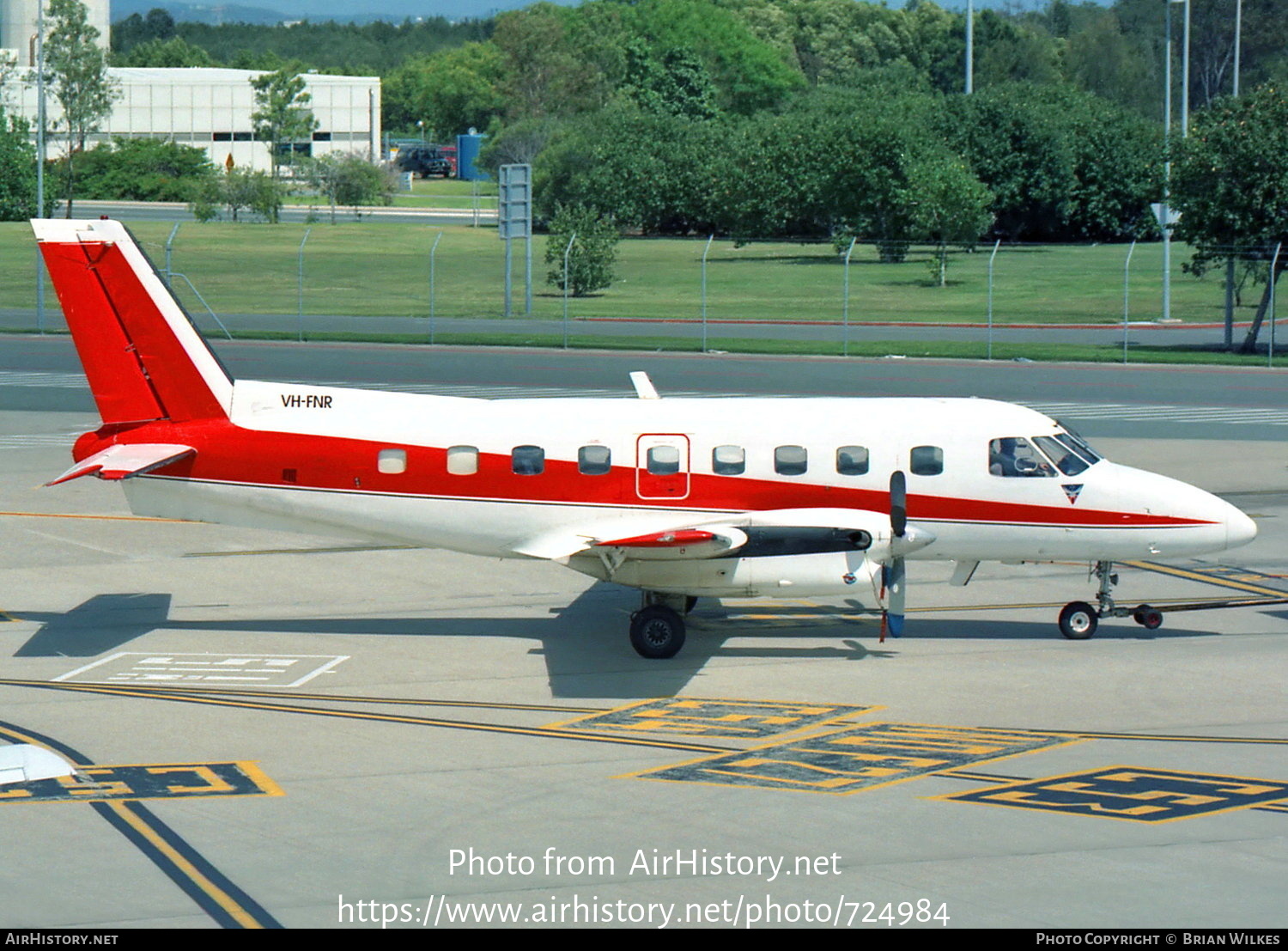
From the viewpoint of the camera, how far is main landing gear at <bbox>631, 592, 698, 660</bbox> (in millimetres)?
21281

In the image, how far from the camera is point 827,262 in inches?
3452

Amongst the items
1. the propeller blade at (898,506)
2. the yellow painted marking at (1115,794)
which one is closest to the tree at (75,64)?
the propeller blade at (898,506)

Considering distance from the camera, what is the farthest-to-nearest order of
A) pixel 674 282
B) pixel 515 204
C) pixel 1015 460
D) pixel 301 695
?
pixel 674 282, pixel 515 204, pixel 1015 460, pixel 301 695

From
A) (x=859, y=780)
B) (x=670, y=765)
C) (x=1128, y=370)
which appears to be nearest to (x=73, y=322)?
(x=670, y=765)

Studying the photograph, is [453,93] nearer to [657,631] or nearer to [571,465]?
[571,465]

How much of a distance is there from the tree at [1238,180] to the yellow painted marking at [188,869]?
4699 centimetres

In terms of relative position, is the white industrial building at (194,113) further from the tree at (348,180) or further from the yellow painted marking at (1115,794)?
the yellow painted marking at (1115,794)

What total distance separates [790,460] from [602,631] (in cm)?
379

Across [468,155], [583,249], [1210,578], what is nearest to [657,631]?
[1210,578]

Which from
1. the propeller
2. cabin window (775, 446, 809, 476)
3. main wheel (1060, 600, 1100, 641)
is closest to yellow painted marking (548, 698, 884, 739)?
the propeller

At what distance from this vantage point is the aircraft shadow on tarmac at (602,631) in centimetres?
2139

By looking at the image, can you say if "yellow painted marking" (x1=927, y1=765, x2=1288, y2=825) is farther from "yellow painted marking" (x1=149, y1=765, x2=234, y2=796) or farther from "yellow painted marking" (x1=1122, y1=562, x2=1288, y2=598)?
"yellow painted marking" (x1=1122, y1=562, x2=1288, y2=598)

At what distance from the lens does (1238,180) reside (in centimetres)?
5406

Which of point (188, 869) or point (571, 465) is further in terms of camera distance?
point (571, 465)
